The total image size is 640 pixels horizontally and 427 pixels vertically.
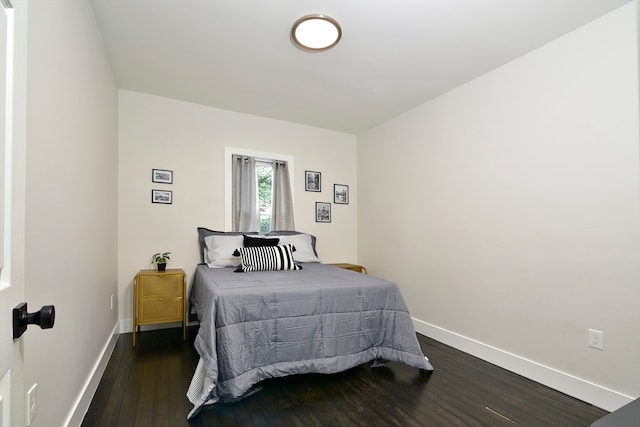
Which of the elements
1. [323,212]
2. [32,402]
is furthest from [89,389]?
[323,212]

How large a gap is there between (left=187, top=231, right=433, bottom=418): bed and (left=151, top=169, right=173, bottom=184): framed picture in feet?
4.91

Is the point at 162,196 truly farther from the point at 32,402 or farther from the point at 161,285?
the point at 32,402

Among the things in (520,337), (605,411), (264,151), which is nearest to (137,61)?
(264,151)

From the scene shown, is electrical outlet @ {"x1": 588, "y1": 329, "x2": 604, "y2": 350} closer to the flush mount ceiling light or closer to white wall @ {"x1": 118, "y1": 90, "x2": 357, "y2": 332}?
the flush mount ceiling light

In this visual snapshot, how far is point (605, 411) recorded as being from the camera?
1.97m

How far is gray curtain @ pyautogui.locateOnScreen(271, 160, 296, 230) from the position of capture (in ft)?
13.5

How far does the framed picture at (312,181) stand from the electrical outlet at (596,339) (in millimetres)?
3169

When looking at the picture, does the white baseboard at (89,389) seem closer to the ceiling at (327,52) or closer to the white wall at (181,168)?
the white wall at (181,168)

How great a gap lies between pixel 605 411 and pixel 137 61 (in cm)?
432

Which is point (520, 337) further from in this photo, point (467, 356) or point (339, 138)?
point (339, 138)

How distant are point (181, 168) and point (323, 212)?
74.9 inches

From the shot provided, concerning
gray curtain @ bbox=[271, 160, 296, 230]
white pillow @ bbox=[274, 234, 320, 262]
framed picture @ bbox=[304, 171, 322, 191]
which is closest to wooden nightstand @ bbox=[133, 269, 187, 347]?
white pillow @ bbox=[274, 234, 320, 262]

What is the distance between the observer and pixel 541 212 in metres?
2.40

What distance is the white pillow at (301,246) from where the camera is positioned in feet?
12.3
